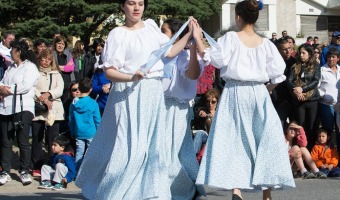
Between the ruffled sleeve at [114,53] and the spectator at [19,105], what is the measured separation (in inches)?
144

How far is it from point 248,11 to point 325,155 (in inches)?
184

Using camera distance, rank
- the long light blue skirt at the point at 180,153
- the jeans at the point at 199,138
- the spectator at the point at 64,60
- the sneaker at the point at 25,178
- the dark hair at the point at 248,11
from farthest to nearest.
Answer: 1. the spectator at the point at 64,60
2. the sneaker at the point at 25,178
3. the jeans at the point at 199,138
4. the long light blue skirt at the point at 180,153
5. the dark hair at the point at 248,11

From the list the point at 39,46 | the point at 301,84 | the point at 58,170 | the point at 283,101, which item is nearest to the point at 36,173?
the point at 58,170

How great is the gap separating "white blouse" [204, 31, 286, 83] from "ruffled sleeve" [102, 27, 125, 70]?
0.86m

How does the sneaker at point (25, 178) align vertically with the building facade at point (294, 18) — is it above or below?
below

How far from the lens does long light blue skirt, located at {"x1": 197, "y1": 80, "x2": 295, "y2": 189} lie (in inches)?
283

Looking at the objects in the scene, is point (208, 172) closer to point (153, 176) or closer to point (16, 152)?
point (153, 176)

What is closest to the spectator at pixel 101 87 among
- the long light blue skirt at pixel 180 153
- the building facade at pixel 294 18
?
the long light blue skirt at pixel 180 153

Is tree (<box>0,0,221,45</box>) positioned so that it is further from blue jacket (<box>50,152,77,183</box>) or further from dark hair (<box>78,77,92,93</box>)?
blue jacket (<box>50,152,77,183</box>)

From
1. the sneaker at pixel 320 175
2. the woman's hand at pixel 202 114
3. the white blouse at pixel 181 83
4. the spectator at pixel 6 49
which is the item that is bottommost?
the sneaker at pixel 320 175

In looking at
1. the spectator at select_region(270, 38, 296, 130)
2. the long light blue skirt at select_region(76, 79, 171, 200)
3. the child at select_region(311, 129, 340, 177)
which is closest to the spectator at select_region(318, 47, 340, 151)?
the child at select_region(311, 129, 340, 177)

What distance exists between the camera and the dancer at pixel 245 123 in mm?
7188

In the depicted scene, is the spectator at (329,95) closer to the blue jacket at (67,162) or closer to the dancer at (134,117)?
the blue jacket at (67,162)

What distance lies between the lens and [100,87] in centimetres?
1153
